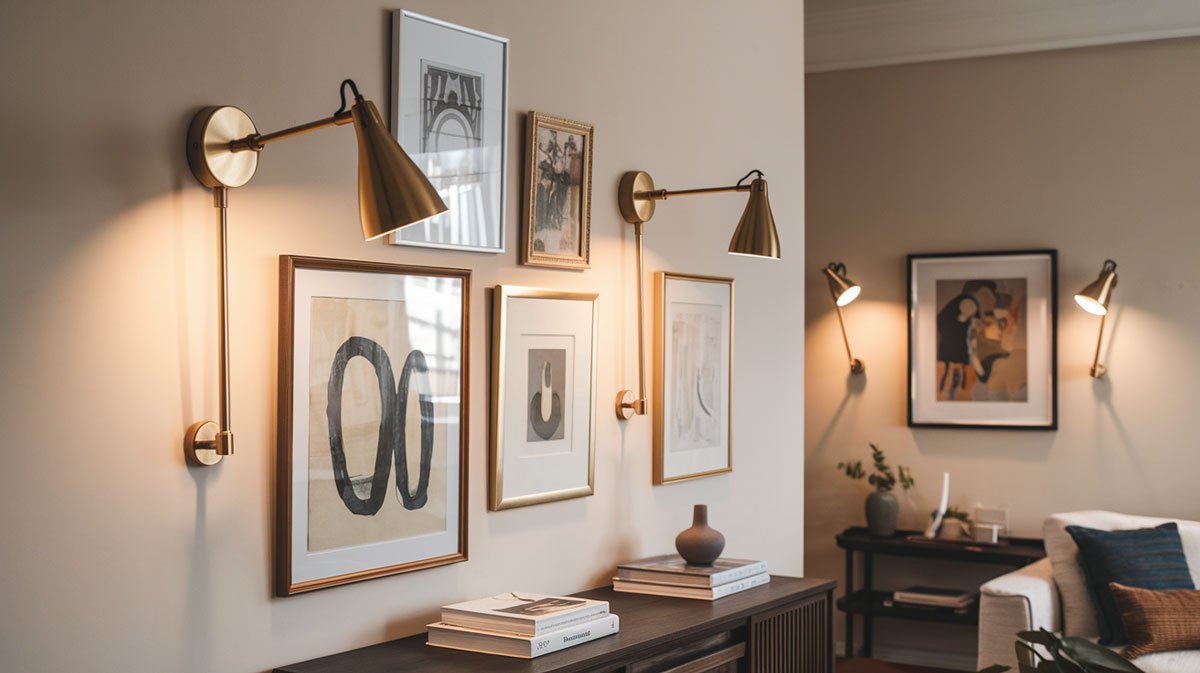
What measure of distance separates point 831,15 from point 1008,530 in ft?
8.15

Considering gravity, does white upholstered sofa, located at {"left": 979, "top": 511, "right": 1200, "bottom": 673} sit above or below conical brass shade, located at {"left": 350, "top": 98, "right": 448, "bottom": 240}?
below

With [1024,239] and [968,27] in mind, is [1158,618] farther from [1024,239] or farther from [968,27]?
[968,27]

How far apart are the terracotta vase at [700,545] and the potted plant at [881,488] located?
7.52 feet

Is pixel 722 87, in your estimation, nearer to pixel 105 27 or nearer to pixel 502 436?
pixel 502 436

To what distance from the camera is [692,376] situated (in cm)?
313

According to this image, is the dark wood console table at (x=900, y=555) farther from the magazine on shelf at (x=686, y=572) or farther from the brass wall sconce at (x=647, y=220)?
the brass wall sconce at (x=647, y=220)

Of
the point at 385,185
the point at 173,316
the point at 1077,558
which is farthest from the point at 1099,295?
the point at 173,316

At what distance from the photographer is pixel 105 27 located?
1.69 m

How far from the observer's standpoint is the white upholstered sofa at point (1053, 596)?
3.60m

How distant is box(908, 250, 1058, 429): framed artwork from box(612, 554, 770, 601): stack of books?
2449mm

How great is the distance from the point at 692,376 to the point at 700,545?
55 cm

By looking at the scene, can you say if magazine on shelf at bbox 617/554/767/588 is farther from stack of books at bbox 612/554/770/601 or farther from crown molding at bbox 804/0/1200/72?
crown molding at bbox 804/0/1200/72

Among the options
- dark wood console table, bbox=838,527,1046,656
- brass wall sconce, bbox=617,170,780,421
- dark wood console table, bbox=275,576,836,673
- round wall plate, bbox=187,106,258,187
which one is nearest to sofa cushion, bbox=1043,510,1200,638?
dark wood console table, bbox=838,527,1046,656

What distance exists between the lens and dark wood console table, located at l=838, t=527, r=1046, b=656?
4.55 metres
